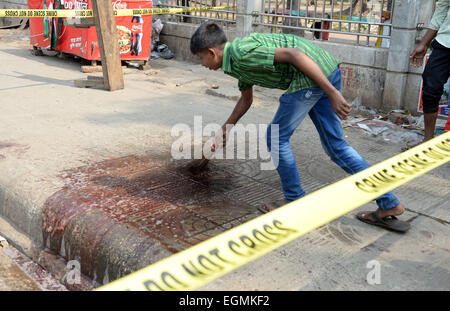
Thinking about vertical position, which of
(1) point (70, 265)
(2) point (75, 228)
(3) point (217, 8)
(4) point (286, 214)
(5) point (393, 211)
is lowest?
(1) point (70, 265)

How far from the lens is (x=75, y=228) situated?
2885 mm

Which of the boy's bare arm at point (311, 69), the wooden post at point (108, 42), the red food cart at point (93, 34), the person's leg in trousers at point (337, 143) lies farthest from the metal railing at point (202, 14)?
the boy's bare arm at point (311, 69)

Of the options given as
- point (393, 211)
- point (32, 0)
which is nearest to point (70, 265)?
point (393, 211)

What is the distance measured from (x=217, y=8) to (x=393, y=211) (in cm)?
632

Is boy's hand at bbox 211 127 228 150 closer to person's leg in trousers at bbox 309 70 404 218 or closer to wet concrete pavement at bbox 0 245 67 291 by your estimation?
person's leg in trousers at bbox 309 70 404 218

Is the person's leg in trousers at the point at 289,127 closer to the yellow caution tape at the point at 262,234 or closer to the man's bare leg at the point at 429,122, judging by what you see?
the yellow caution tape at the point at 262,234

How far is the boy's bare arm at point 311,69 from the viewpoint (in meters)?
2.47

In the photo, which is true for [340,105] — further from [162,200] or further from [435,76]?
[435,76]

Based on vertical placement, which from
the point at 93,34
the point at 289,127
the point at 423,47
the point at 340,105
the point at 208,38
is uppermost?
the point at 208,38

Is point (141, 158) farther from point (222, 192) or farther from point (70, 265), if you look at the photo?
point (70, 265)

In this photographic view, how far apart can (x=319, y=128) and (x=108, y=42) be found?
4440mm

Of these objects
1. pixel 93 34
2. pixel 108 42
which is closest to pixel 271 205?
pixel 108 42

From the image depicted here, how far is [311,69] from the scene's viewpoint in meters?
2.47
